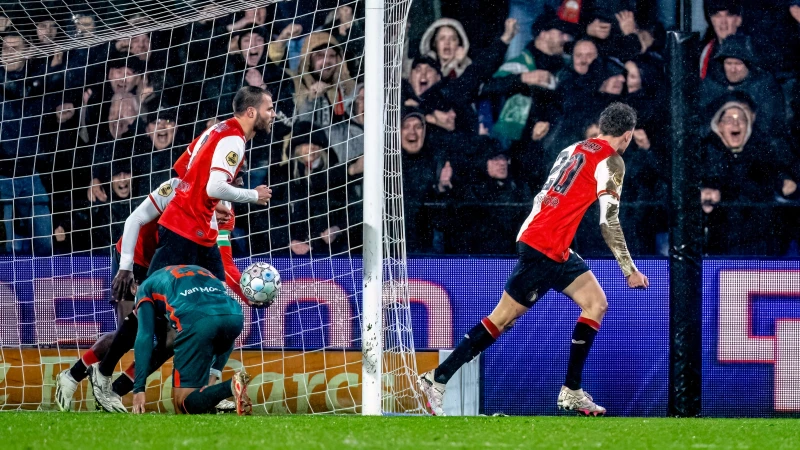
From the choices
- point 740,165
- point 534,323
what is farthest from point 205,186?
point 740,165

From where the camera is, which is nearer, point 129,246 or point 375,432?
point 375,432

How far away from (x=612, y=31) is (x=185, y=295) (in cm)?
368

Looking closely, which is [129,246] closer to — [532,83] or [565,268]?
[565,268]

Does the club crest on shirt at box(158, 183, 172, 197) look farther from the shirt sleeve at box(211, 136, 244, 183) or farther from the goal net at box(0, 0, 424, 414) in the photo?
the goal net at box(0, 0, 424, 414)

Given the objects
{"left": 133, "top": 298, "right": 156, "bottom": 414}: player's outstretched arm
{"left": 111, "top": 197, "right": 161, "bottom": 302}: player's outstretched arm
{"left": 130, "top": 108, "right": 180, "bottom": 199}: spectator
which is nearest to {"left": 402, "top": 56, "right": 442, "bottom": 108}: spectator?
{"left": 130, "top": 108, "right": 180, "bottom": 199}: spectator

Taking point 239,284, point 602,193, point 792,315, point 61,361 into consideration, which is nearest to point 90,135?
point 61,361

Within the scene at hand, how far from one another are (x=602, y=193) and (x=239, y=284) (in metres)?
1.89

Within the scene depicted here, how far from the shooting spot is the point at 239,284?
6.12m

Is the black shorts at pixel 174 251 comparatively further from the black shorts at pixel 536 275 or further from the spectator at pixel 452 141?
the spectator at pixel 452 141

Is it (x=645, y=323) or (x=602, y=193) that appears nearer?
(x=602, y=193)

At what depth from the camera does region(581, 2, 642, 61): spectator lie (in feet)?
25.4

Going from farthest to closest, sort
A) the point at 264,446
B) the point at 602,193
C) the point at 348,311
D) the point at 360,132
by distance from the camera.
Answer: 1. the point at 360,132
2. the point at 348,311
3. the point at 602,193
4. the point at 264,446

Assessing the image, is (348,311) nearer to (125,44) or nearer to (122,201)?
(122,201)

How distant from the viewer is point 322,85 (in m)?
7.39
